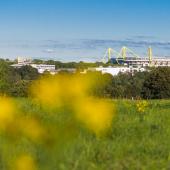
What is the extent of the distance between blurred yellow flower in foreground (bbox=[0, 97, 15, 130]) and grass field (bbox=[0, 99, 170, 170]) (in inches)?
2.1

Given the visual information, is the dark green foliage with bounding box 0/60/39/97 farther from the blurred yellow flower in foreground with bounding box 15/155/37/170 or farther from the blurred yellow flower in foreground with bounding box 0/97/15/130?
the blurred yellow flower in foreground with bounding box 0/97/15/130

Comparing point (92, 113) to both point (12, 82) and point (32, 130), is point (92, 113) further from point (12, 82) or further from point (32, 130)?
point (12, 82)

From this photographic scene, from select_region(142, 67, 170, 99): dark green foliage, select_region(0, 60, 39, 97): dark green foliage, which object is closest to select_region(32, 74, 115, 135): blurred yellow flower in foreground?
select_region(0, 60, 39, 97): dark green foliage

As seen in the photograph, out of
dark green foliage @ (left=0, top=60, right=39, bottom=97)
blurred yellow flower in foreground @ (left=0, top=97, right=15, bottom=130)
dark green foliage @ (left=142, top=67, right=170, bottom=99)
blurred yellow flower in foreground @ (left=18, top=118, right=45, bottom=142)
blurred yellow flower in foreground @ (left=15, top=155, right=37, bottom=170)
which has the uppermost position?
blurred yellow flower in foreground @ (left=0, top=97, right=15, bottom=130)

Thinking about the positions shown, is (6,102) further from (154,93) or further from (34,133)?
(154,93)

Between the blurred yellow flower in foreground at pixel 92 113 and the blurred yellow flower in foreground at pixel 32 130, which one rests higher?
the blurred yellow flower in foreground at pixel 92 113

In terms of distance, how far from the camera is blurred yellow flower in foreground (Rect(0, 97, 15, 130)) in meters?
2.07

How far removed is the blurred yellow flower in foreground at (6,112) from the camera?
2.07 m

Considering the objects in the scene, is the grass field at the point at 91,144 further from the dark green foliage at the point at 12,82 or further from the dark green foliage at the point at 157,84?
the dark green foliage at the point at 157,84

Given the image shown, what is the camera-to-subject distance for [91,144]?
585 cm

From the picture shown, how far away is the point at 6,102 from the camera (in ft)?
6.92

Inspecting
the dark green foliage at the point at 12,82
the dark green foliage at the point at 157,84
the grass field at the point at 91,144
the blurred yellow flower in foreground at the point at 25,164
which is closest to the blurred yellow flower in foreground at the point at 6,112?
the grass field at the point at 91,144

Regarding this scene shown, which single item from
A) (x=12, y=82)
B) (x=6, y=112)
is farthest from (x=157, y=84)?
(x=6, y=112)

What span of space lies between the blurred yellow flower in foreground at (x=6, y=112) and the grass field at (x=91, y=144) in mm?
52
